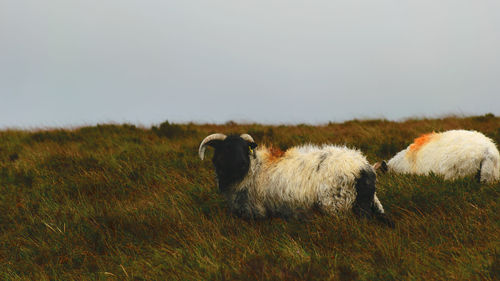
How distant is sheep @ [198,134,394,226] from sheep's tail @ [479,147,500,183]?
234 cm

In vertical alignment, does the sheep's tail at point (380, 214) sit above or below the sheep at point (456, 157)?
below

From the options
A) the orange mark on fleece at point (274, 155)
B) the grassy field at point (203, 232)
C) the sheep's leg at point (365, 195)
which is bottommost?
the grassy field at point (203, 232)

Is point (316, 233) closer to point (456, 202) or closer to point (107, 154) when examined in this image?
point (456, 202)

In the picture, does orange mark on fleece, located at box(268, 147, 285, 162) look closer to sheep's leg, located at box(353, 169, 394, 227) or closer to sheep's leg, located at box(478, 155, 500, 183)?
sheep's leg, located at box(353, 169, 394, 227)

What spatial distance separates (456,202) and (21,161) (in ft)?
31.1

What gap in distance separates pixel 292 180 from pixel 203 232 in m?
1.34

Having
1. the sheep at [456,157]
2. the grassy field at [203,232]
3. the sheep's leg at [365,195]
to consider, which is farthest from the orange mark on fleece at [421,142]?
the sheep's leg at [365,195]

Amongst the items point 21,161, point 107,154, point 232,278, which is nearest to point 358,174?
point 232,278

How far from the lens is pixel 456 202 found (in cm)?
503

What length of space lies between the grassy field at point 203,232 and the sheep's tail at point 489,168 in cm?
31

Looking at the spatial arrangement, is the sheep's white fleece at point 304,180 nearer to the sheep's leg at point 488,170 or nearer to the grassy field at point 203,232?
the grassy field at point 203,232

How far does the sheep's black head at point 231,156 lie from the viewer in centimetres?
495

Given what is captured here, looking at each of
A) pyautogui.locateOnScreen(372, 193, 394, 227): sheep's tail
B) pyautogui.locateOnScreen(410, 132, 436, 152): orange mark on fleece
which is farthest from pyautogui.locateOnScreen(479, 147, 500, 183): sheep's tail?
pyautogui.locateOnScreen(372, 193, 394, 227): sheep's tail

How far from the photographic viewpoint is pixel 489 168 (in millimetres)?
5992
